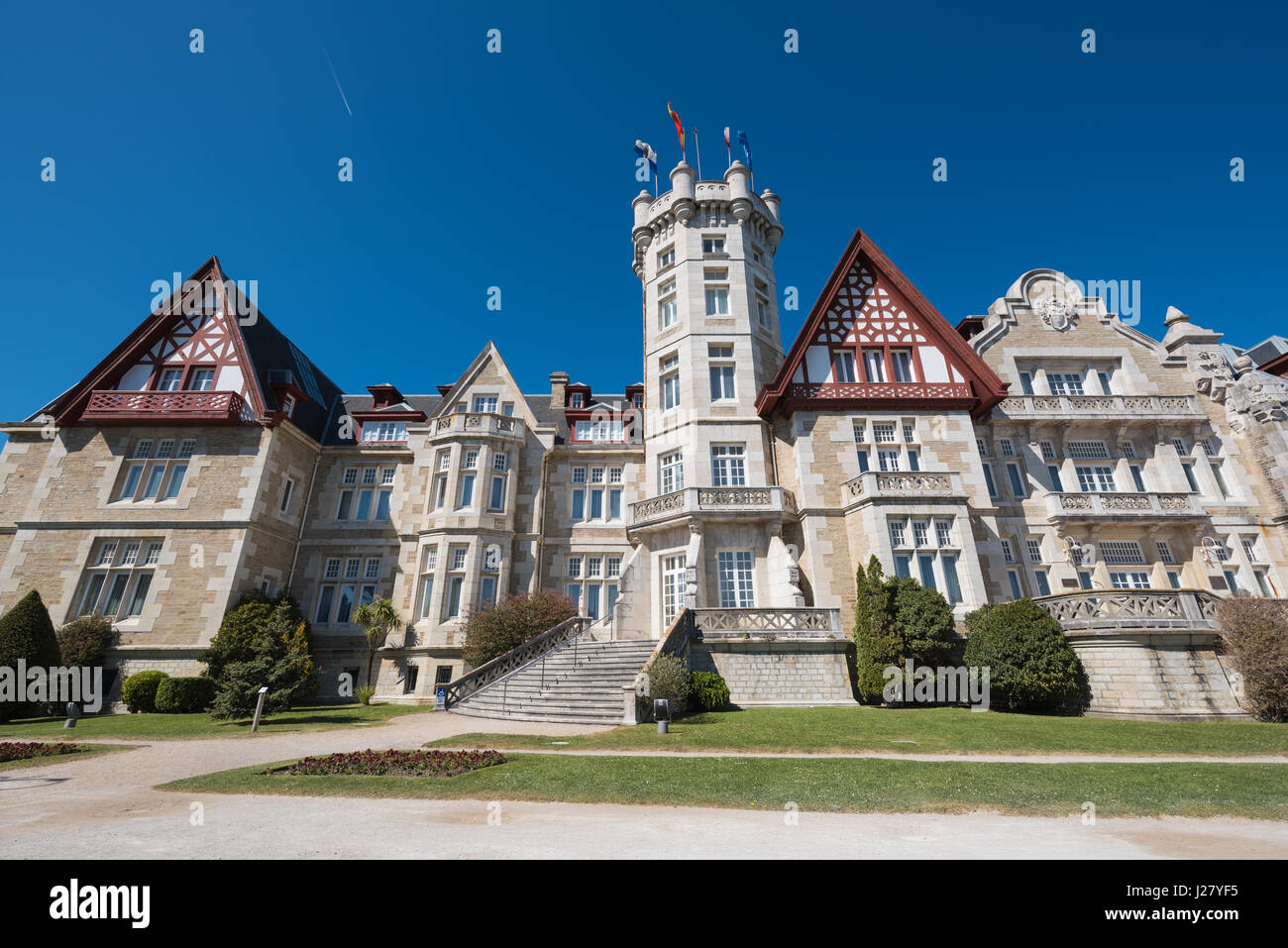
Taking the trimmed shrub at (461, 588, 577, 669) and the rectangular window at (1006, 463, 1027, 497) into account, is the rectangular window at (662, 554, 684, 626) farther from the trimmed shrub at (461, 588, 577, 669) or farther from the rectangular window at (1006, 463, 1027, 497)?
the rectangular window at (1006, 463, 1027, 497)

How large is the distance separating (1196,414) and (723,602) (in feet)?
77.2

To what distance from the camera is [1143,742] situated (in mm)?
11281

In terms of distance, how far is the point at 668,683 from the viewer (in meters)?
15.0

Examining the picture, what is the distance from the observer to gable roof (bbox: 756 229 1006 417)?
23938 mm

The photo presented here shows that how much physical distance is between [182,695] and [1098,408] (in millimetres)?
39119

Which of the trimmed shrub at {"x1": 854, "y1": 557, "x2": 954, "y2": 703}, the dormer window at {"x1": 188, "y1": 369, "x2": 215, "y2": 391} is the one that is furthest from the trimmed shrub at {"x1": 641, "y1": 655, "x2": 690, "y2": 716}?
the dormer window at {"x1": 188, "y1": 369, "x2": 215, "y2": 391}

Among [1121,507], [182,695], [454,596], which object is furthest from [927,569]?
[182,695]

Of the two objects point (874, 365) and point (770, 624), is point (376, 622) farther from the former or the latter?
point (874, 365)

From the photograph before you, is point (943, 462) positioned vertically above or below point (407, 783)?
above

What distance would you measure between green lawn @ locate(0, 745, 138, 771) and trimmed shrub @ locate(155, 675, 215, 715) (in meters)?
7.49

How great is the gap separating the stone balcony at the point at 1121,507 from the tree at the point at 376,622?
28460mm

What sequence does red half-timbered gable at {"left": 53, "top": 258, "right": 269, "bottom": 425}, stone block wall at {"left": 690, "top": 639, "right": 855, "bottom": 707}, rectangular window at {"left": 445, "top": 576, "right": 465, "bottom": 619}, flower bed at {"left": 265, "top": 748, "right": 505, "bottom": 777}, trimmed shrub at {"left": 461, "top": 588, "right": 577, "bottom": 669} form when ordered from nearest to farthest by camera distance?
1. flower bed at {"left": 265, "top": 748, "right": 505, "bottom": 777}
2. stone block wall at {"left": 690, "top": 639, "right": 855, "bottom": 707}
3. trimmed shrub at {"left": 461, "top": 588, "right": 577, "bottom": 669}
4. rectangular window at {"left": 445, "top": 576, "right": 465, "bottom": 619}
5. red half-timbered gable at {"left": 53, "top": 258, "right": 269, "bottom": 425}
